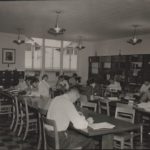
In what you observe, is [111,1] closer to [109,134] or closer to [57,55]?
[109,134]

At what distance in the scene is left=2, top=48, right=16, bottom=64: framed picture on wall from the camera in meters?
10.7

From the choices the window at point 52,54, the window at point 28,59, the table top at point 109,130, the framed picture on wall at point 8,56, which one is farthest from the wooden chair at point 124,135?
the window at point 52,54

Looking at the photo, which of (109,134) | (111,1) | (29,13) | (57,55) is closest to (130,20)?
(111,1)

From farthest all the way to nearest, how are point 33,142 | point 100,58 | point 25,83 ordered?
point 100,58, point 25,83, point 33,142

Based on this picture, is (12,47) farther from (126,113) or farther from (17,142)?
(126,113)

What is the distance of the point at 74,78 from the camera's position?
11.2 metres

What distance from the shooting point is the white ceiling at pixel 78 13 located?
5688 millimetres

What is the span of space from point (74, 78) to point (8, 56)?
10.1ft

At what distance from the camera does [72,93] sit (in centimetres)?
357

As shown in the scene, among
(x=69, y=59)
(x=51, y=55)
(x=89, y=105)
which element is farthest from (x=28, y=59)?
(x=89, y=105)

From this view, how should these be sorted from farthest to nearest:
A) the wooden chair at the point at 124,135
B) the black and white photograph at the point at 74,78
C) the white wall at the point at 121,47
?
the white wall at the point at 121,47 → the wooden chair at the point at 124,135 → the black and white photograph at the point at 74,78

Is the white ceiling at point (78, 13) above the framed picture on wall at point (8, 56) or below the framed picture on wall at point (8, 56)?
above

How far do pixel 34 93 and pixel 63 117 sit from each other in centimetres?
337

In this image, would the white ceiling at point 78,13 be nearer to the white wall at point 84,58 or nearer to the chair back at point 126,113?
the chair back at point 126,113
